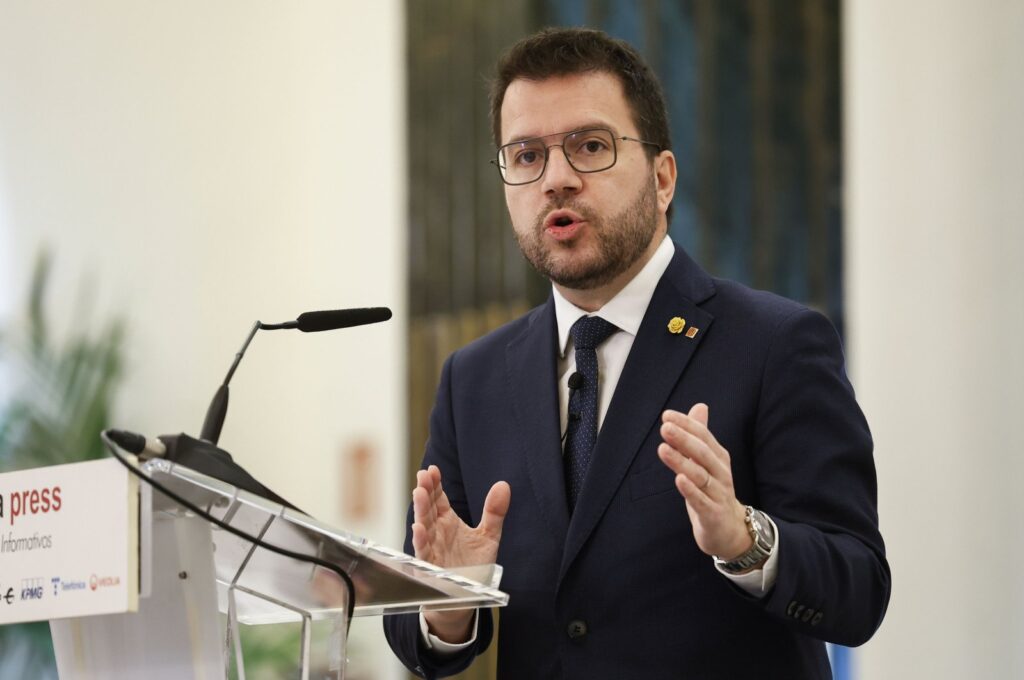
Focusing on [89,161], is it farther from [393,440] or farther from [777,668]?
[777,668]

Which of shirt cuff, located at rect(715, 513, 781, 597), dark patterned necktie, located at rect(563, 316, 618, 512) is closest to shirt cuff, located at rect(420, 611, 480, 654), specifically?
dark patterned necktie, located at rect(563, 316, 618, 512)

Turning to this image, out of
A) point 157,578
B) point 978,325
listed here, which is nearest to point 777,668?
point 157,578

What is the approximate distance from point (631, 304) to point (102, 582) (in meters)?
1.07

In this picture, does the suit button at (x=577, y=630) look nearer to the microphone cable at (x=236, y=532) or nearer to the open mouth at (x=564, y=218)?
the microphone cable at (x=236, y=532)

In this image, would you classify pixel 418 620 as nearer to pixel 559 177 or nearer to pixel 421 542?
pixel 421 542

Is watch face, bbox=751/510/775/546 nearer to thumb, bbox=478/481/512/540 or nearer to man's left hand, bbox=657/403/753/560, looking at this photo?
man's left hand, bbox=657/403/753/560

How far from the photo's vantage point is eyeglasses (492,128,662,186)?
2125 mm

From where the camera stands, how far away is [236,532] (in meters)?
1.41

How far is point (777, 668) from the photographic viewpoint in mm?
1828

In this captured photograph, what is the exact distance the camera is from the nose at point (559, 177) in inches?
81.9

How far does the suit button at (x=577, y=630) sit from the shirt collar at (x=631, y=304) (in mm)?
Answer: 501

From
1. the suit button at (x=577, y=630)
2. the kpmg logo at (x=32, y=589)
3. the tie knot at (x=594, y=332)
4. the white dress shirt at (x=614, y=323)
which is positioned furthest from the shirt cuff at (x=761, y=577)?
the kpmg logo at (x=32, y=589)

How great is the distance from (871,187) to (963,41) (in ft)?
1.68

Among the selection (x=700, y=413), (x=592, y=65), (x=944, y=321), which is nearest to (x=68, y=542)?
(x=700, y=413)
